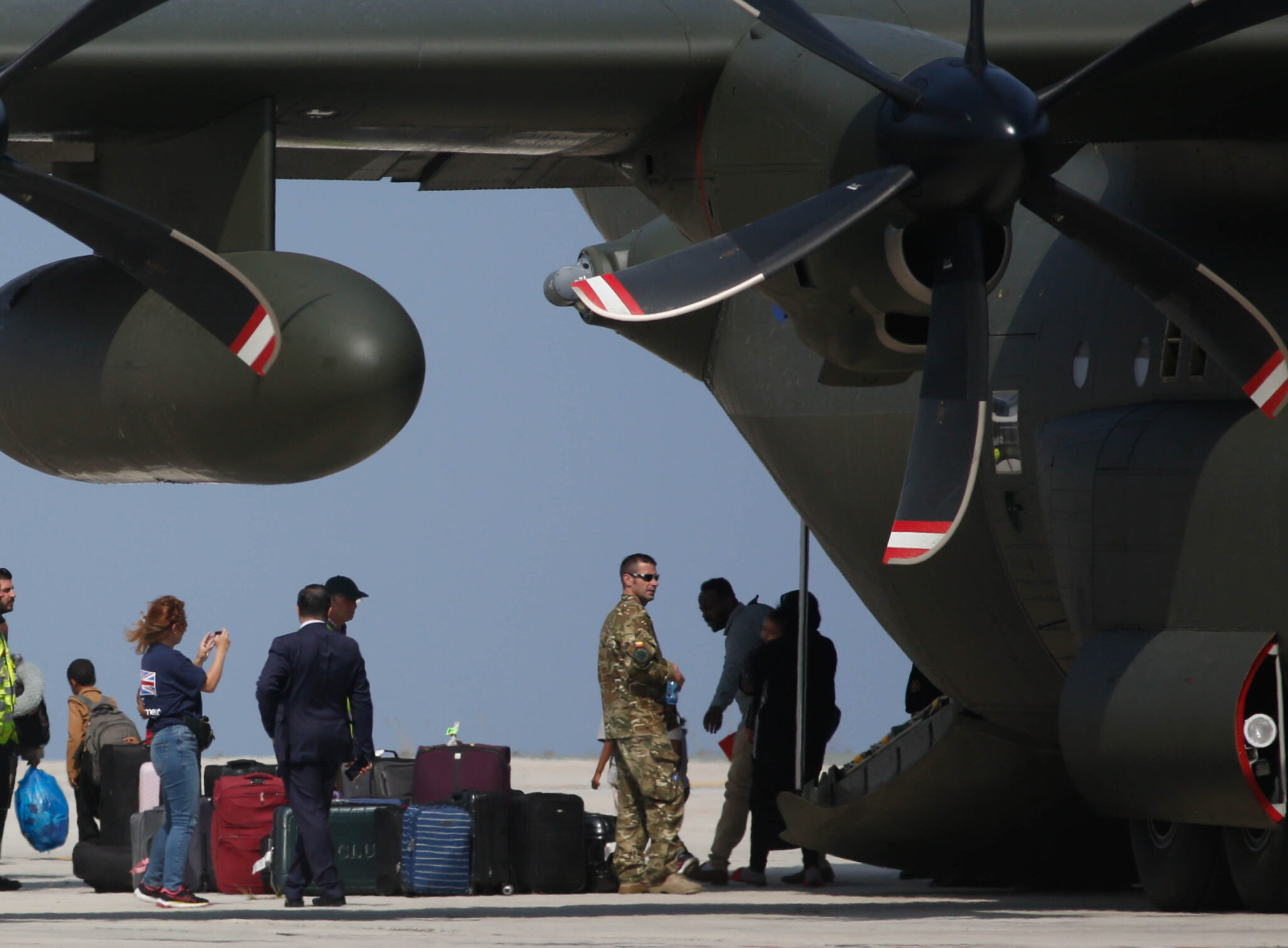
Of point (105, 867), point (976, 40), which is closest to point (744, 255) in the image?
point (976, 40)

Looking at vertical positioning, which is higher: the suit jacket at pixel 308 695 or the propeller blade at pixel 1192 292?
the propeller blade at pixel 1192 292

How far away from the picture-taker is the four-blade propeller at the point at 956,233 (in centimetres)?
885

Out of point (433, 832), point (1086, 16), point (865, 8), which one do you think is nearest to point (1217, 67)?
point (1086, 16)

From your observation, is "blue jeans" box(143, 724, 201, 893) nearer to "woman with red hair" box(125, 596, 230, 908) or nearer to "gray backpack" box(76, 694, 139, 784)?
"woman with red hair" box(125, 596, 230, 908)

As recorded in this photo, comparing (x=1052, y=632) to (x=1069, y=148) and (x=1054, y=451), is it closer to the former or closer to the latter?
(x=1054, y=451)

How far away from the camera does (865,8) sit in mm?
9812

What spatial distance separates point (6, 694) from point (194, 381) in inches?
144

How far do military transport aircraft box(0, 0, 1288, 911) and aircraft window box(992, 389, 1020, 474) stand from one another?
0.02 m

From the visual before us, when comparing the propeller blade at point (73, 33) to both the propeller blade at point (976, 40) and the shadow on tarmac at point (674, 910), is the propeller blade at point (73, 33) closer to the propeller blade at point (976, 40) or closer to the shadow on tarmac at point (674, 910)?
the propeller blade at point (976, 40)

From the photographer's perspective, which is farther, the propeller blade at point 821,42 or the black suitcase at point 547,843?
the black suitcase at point 547,843

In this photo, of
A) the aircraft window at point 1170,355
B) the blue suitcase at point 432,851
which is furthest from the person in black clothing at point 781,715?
the aircraft window at point 1170,355

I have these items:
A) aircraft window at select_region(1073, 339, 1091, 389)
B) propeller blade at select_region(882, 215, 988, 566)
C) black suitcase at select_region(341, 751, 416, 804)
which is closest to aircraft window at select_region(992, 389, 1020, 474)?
aircraft window at select_region(1073, 339, 1091, 389)

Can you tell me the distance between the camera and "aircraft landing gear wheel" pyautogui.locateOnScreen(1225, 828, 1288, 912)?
10.1 meters

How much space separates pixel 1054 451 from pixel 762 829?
12.0ft
